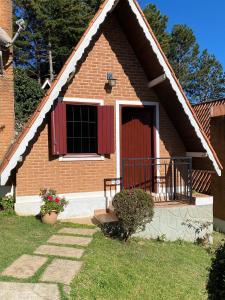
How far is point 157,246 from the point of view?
742cm

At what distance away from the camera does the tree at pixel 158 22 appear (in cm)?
3171

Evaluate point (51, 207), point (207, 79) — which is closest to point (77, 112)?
point (51, 207)

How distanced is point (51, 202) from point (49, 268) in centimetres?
272

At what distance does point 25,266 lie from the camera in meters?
5.23

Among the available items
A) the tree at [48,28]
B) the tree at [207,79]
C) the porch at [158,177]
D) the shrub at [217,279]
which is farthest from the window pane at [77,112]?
the tree at [207,79]

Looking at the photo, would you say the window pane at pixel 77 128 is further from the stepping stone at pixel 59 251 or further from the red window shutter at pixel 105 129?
→ the stepping stone at pixel 59 251

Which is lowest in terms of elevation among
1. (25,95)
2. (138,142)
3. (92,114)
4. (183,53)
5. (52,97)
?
(138,142)

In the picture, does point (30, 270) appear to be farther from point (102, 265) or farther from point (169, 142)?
point (169, 142)

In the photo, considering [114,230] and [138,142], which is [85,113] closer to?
[138,142]

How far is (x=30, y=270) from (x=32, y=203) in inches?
128

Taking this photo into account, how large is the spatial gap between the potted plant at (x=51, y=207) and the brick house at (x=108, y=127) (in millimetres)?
411

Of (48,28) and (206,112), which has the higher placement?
(48,28)

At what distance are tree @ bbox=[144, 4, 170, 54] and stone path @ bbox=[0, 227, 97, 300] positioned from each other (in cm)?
2839

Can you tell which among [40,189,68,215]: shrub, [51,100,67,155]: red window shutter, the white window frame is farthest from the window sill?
[40,189,68,215]: shrub
